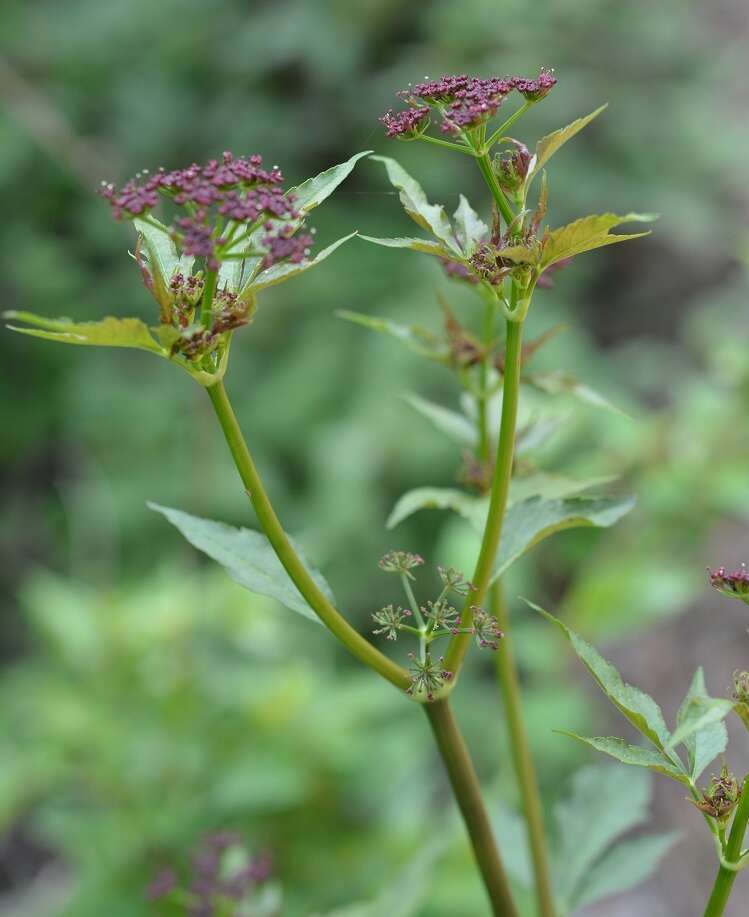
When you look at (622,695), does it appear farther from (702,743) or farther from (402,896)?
(402,896)

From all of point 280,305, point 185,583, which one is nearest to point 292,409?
point 280,305

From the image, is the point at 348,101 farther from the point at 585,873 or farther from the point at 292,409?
the point at 585,873

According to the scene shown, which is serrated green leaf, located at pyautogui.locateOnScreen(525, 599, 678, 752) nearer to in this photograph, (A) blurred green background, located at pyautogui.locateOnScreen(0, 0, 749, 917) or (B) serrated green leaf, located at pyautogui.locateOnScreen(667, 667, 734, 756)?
(B) serrated green leaf, located at pyautogui.locateOnScreen(667, 667, 734, 756)

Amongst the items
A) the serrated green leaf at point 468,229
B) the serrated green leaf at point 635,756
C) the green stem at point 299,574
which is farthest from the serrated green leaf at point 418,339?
the serrated green leaf at point 635,756

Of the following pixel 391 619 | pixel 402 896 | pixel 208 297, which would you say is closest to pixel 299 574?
pixel 391 619

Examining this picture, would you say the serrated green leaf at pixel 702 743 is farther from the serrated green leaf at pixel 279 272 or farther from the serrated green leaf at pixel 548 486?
the serrated green leaf at pixel 279 272

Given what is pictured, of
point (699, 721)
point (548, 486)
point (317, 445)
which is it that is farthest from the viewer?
point (317, 445)
